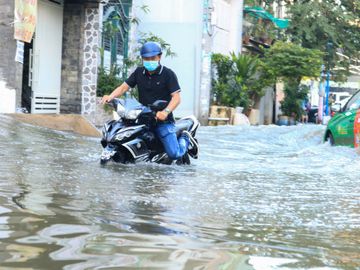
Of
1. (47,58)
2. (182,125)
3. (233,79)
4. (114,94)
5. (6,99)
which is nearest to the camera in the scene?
(114,94)

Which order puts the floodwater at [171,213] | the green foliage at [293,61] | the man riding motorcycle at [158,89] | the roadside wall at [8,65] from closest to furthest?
the floodwater at [171,213] < the man riding motorcycle at [158,89] < the roadside wall at [8,65] < the green foliage at [293,61]

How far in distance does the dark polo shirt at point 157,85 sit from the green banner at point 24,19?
556 cm

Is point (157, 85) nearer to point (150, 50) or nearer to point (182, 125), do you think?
point (150, 50)

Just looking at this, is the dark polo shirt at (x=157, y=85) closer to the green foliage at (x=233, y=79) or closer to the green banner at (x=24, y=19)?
the green banner at (x=24, y=19)

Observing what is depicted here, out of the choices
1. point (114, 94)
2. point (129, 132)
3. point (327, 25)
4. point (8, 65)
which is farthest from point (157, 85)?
point (327, 25)

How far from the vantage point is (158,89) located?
26.4 ft

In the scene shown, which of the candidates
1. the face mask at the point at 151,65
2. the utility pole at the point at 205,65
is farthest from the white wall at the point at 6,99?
the utility pole at the point at 205,65

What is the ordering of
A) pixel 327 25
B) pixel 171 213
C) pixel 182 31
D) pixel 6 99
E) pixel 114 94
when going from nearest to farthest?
pixel 171 213
pixel 114 94
pixel 6 99
pixel 182 31
pixel 327 25

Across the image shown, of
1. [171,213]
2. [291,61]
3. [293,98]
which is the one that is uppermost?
[291,61]

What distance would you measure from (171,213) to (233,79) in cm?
1998

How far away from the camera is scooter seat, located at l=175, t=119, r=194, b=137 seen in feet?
28.8

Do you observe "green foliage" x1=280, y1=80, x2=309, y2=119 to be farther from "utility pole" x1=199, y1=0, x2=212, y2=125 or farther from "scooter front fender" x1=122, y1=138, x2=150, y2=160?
"scooter front fender" x1=122, y1=138, x2=150, y2=160

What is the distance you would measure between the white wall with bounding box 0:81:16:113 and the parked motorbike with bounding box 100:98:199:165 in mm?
5550

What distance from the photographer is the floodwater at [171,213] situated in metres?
3.50
